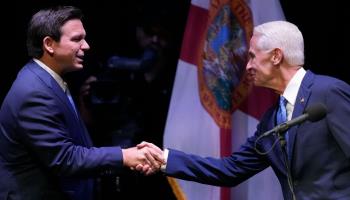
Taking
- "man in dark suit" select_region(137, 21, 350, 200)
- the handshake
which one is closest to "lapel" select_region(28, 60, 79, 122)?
the handshake

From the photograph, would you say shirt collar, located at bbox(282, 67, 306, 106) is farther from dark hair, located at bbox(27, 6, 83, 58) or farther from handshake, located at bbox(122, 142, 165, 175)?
dark hair, located at bbox(27, 6, 83, 58)

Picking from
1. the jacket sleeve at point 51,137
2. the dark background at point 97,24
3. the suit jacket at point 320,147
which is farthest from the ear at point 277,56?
the dark background at point 97,24

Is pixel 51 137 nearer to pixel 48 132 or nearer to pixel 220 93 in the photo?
pixel 48 132

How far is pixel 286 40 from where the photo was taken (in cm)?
312

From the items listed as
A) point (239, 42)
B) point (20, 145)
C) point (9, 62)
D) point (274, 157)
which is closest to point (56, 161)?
point (20, 145)

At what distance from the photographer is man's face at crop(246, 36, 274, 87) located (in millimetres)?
3182

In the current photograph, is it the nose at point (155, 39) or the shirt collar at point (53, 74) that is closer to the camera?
the shirt collar at point (53, 74)

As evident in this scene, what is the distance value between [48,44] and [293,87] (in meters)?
1.09

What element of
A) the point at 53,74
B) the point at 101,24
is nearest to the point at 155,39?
the point at 101,24

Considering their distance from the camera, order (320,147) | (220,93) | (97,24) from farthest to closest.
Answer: (97,24) → (220,93) → (320,147)

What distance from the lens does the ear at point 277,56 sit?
3.13m

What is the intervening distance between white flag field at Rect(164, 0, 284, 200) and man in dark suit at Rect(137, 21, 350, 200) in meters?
0.59

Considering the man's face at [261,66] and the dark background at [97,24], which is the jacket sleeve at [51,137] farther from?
the dark background at [97,24]

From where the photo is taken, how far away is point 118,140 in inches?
176
